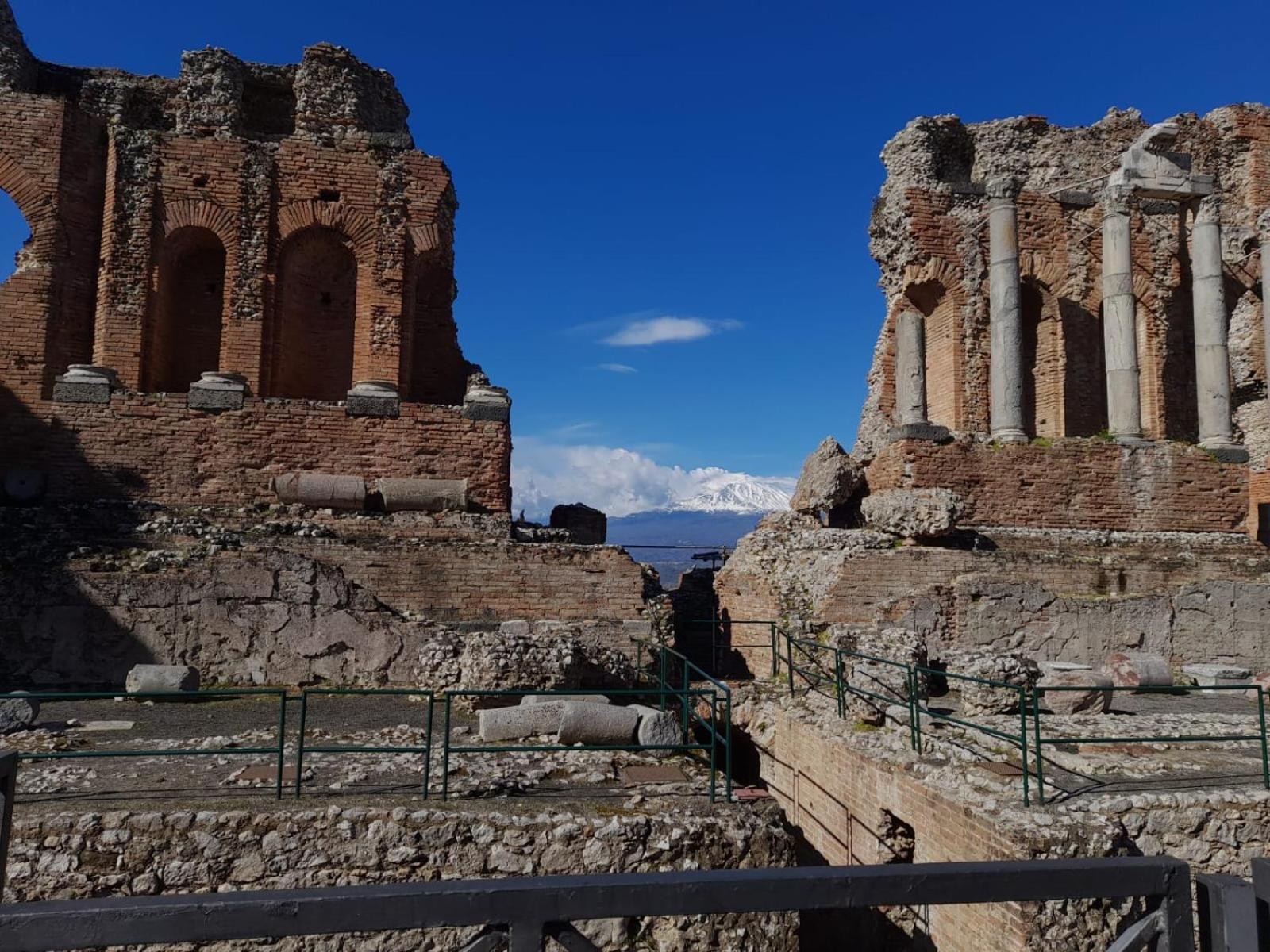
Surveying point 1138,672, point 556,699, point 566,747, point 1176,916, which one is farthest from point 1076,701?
point 1176,916

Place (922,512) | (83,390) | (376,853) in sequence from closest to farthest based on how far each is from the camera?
1. (376,853)
2. (83,390)
3. (922,512)

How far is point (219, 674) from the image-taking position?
34.2 ft

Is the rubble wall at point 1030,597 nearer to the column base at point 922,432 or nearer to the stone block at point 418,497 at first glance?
the column base at point 922,432

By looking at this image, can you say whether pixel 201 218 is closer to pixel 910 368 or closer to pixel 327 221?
pixel 327 221

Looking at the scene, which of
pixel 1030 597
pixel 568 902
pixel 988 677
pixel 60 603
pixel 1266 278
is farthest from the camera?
pixel 1266 278

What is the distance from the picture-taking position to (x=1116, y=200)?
18.5 m

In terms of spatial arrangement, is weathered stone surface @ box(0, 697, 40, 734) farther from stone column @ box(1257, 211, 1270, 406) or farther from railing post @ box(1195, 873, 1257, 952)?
stone column @ box(1257, 211, 1270, 406)

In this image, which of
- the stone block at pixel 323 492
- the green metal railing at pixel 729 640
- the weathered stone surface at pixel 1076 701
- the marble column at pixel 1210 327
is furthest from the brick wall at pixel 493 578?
the marble column at pixel 1210 327

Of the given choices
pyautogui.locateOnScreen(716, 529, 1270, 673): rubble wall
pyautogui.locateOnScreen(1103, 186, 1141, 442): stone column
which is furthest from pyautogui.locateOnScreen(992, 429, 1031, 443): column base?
pyautogui.locateOnScreen(716, 529, 1270, 673): rubble wall

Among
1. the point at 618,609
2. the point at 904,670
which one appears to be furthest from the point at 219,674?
the point at 904,670

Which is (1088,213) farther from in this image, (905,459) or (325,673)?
(325,673)

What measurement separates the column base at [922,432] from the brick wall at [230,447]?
7049 millimetres

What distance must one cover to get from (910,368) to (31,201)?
698 inches

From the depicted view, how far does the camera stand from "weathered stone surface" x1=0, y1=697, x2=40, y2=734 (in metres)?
7.73
